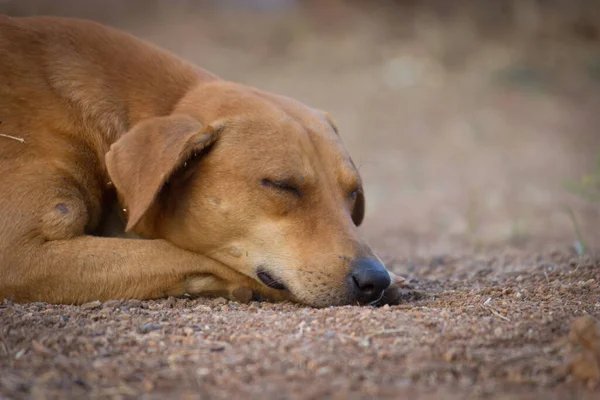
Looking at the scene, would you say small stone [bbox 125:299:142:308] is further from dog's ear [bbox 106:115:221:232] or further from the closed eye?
the closed eye

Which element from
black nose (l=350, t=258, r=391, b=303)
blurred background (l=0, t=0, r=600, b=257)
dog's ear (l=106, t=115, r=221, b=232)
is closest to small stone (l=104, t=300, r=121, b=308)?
dog's ear (l=106, t=115, r=221, b=232)

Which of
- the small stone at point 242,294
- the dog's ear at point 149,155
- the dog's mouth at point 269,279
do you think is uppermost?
the dog's ear at point 149,155

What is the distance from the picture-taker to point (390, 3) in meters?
14.1

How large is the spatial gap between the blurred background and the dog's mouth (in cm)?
293

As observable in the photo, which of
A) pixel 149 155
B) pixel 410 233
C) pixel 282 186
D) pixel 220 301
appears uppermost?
pixel 149 155

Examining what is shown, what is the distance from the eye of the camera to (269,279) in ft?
11.3

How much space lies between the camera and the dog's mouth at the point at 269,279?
11.2 ft

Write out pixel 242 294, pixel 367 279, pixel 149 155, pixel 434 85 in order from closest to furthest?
pixel 367 279 → pixel 149 155 → pixel 242 294 → pixel 434 85

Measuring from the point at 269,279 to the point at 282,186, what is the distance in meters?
0.42

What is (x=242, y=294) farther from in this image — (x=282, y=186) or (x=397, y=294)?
(x=397, y=294)

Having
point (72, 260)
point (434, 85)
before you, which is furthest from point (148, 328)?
point (434, 85)

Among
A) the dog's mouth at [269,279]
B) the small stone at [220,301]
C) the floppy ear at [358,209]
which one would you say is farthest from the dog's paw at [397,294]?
the small stone at [220,301]

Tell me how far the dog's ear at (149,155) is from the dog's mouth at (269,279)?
58 cm

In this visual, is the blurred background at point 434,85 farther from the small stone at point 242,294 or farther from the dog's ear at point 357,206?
the small stone at point 242,294
